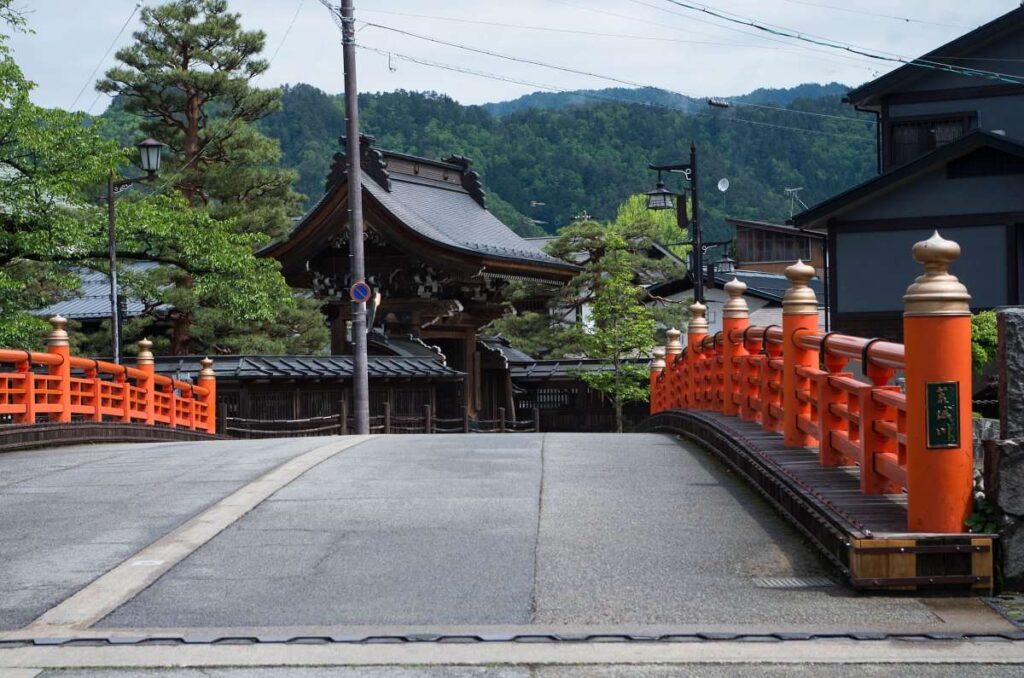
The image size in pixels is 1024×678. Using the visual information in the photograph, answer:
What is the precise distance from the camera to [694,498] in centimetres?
898

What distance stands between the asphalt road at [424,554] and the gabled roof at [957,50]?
19.8 metres

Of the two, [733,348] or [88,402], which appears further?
[88,402]

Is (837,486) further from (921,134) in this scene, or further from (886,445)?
(921,134)

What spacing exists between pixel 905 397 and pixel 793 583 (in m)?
1.11

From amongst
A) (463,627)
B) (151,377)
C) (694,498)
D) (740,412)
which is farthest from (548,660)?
(151,377)

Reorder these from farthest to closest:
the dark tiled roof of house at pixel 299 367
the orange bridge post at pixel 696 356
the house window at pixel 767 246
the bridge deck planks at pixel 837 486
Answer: the house window at pixel 767 246
the dark tiled roof of house at pixel 299 367
the orange bridge post at pixel 696 356
the bridge deck planks at pixel 837 486

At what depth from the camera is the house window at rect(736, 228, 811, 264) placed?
64.4 meters

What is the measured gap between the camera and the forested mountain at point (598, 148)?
356ft

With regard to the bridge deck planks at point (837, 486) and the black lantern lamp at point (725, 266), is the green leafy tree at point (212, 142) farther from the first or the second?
the black lantern lamp at point (725, 266)

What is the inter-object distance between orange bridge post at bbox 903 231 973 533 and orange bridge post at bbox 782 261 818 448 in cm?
258

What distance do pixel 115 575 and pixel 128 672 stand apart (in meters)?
1.80

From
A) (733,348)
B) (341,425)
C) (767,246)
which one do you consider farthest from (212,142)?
(767,246)

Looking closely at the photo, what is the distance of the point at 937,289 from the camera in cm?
623

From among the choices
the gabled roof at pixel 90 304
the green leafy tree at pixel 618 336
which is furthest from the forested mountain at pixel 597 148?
the green leafy tree at pixel 618 336
